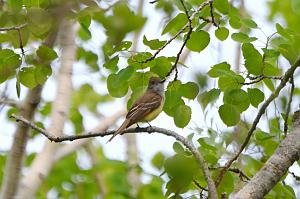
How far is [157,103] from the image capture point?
4.95m

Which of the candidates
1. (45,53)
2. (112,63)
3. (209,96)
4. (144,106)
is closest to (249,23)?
(209,96)

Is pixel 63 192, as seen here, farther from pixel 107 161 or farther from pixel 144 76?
pixel 144 76

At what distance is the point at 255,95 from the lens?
10.6ft

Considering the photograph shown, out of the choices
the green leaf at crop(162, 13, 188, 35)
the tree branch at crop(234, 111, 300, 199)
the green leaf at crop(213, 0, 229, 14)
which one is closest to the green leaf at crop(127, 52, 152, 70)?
the green leaf at crop(162, 13, 188, 35)

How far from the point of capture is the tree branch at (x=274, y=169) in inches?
98.6

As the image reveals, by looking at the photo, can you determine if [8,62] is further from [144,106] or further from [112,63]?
[144,106]

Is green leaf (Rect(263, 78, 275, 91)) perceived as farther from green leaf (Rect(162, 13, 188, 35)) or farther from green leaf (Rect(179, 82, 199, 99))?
green leaf (Rect(162, 13, 188, 35))

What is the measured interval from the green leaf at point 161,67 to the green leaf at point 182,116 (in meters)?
0.20

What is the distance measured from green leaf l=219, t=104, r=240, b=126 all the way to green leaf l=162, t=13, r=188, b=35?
477 mm

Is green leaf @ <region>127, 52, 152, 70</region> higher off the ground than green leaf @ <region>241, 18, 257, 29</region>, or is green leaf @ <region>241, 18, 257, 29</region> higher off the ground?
green leaf @ <region>241, 18, 257, 29</region>

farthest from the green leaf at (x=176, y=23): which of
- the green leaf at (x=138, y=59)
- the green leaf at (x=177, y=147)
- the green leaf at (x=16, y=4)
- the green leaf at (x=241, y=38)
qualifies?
the green leaf at (x=16, y=4)

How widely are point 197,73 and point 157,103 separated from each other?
184 cm

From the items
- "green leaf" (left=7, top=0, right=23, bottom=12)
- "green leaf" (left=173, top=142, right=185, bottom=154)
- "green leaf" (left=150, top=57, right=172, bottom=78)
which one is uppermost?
"green leaf" (left=7, top=0, right=23, bottom=12)

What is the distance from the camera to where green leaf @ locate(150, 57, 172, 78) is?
3.25m
